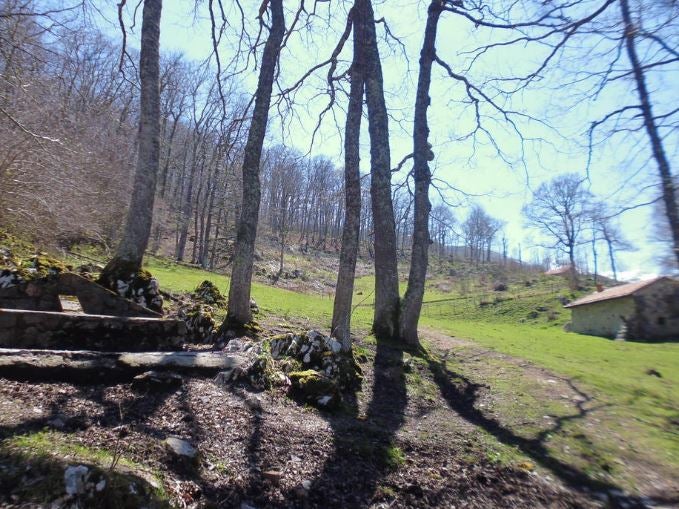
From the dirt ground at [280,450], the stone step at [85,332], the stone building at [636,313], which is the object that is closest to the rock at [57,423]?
the dirt ground at [280,450]

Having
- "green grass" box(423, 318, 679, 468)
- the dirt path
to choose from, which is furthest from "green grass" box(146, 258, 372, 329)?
"green grass" box(423, 318, 679, 468)

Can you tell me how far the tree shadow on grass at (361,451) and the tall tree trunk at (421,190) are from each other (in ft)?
9.71

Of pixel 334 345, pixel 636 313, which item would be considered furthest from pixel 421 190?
pixel 636 313

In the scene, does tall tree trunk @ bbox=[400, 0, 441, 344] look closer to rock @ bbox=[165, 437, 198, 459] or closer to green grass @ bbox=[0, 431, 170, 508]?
rock @ bbox=[165, 437, 198, 459]

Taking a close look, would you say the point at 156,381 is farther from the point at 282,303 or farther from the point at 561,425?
the point at 282,303

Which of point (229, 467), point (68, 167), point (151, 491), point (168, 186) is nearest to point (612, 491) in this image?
point (229, 467)

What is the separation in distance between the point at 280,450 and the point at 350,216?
4.33m

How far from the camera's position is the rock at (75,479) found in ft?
7.28

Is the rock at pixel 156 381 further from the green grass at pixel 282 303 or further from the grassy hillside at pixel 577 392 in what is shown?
the green grass at pixel 282 303

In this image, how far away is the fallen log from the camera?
388 cm

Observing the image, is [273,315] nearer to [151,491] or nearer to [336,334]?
[336,334]

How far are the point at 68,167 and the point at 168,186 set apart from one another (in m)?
34.9

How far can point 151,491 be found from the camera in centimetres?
249

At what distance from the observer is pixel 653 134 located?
4676mm
